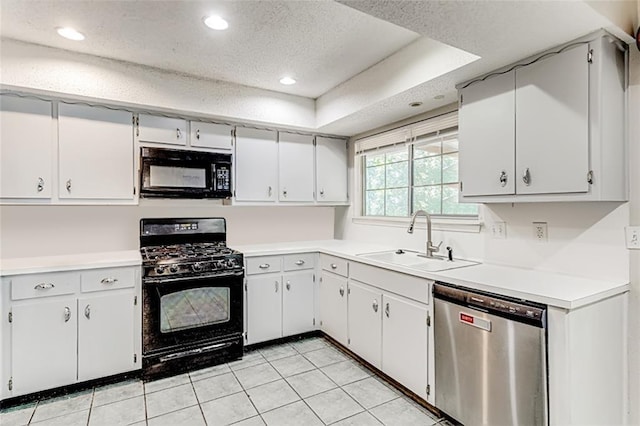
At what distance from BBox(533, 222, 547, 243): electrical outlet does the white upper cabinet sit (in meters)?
0.32

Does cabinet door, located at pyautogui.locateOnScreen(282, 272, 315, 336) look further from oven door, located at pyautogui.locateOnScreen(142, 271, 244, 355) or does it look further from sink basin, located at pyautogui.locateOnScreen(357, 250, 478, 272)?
sink basin, located at pyautogui.locateOnScreen(357, 250, 478, 272)

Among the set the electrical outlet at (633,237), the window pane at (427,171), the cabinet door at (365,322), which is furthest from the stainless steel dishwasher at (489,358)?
the window pane at (427,171)

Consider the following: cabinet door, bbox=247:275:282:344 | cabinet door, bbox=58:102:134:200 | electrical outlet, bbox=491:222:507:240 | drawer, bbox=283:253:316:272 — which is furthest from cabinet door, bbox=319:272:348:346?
cabinet door, bbox=58:102:134:200

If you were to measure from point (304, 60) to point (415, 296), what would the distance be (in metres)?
1.91

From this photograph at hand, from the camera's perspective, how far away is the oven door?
273 centimetres

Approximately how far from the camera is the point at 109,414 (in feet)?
7.39

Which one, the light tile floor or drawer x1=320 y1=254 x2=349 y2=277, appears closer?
the light tile floor

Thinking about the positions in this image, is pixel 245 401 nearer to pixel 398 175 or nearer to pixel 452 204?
pixel 452 204

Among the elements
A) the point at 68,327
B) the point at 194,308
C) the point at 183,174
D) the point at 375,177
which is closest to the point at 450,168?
the point at 375,177

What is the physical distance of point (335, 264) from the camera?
324 cm

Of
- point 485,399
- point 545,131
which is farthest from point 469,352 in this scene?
point 545,131

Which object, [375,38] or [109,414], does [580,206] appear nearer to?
[375,38]

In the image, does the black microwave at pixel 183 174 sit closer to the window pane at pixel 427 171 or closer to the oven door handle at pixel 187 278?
the oven door handle at pixel 187 278

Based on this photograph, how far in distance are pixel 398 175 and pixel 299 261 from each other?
4.30 feet
